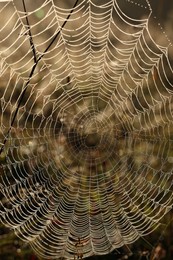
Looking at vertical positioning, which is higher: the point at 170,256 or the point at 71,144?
the point at 71,144

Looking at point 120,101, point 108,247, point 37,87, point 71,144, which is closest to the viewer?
point 108,247

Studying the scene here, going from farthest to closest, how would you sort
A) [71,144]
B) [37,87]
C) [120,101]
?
[71,144]
[120,101]
[37,87]

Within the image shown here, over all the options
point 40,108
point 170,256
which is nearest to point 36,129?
point 40,108

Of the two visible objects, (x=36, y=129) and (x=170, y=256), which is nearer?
(x=170, y=256)

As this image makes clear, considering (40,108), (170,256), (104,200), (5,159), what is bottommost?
(170,256)

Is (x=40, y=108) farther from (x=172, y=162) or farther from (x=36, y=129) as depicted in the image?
(x=172, y=162)

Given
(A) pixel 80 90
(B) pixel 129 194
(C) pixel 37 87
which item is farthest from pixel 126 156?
(C) pixel 37 87

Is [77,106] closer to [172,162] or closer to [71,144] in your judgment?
[71,144]
